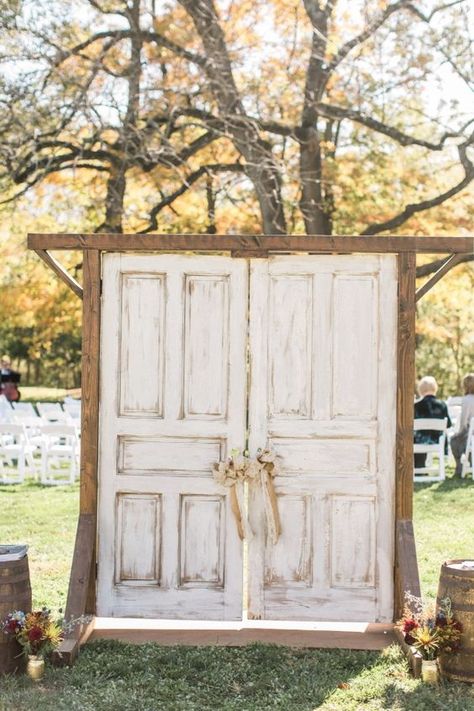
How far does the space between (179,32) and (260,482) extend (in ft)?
36.0

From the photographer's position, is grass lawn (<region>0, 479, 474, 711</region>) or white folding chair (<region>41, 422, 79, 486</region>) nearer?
grass lawn (<region>0, 479, 474, 711</region>)

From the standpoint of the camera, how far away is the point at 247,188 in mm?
19719

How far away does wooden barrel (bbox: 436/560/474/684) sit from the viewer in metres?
5.36

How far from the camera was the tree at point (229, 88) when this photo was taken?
579 inches

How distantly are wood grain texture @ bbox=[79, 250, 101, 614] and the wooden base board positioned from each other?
28 cm

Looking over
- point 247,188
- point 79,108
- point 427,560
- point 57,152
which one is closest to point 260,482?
point 427,560

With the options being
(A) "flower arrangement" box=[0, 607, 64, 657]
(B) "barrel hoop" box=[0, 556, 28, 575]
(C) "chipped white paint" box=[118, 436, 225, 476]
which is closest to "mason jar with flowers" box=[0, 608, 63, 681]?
(A) "flower arrangement" box=[0, 607, 64, 657]

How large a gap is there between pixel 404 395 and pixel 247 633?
5.80 ft

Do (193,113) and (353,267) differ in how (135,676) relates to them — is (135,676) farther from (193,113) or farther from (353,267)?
(193,113)

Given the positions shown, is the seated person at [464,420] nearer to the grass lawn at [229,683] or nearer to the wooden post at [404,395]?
the wooden post at [404,395]

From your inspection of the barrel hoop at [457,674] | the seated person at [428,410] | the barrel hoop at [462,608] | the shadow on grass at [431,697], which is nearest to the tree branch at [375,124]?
the seated person at [428,410]

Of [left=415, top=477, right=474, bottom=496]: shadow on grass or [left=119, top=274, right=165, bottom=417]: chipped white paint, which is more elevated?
[left=119, top=274, right=165, bottom=417]: chipped white paint

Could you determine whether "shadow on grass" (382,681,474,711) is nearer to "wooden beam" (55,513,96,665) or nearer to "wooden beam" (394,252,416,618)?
"wooden beam" (394,252,416,618)

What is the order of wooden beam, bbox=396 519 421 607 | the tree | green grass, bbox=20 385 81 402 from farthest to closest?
green grass, bbox=20 385 81 402 < the tree < wooden beam, bbox=396 519 421 607
